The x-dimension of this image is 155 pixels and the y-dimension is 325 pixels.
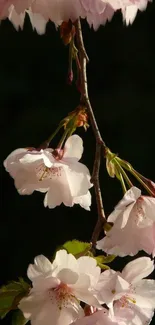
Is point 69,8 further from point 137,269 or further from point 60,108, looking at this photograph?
point 60,108

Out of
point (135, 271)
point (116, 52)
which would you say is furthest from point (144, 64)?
point (135, 271)

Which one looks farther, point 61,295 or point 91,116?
point 91,116

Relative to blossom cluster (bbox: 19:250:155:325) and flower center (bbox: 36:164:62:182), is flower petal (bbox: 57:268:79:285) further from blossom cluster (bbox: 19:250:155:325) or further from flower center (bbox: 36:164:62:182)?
flower center (bbox: 36:164:62:182)

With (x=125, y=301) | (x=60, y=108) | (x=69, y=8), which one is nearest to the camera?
(x=69, y=8)

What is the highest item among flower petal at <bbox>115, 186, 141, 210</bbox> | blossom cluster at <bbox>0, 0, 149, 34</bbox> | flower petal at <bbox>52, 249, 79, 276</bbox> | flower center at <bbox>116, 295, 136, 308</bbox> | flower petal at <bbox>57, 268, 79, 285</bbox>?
blossom cluster at <bbox>0, 0, 149, 34</bbox>

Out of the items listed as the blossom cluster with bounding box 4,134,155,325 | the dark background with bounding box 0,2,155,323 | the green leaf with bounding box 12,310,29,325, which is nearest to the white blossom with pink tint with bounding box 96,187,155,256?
the blossom cluster with bounding box 4,134,155,325

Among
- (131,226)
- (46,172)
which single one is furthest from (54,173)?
(131,226)

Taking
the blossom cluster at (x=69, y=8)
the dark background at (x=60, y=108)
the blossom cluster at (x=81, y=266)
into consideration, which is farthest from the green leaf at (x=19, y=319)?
the dark background at (x=60, y=108)

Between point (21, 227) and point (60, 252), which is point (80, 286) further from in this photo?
point (21, 227)
